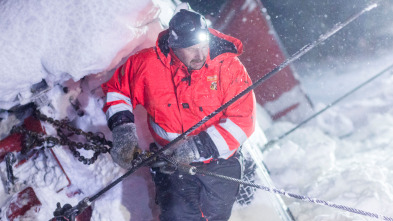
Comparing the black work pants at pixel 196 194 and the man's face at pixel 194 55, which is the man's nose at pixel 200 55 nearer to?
the man's face at pixel 194 55

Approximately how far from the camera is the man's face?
8.60 feet

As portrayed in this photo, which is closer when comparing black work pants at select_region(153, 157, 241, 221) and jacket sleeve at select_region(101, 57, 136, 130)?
black work pants at select_region(153, 157, 241, 221)

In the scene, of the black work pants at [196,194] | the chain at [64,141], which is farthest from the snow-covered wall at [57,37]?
the black work pants at [196,194]

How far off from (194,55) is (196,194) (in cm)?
143

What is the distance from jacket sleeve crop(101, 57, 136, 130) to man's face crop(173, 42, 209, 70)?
2.09 feet

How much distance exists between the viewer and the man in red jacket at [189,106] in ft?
8.71

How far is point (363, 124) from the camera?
21.2 feet

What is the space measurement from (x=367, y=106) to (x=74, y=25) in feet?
22.5

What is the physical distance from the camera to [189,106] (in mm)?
2850

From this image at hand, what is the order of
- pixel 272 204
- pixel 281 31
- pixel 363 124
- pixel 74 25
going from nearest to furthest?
pixel 74 25, pixel 272 204, pixel 363 124, pixel 281 31

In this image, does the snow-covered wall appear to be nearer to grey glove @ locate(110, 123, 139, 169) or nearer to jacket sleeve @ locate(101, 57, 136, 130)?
jacket sleeve @ locate(101, 57, 136, 130)

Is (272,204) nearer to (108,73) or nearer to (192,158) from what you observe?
(192,158)

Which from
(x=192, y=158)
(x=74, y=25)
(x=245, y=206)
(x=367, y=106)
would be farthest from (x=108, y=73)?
(x=367, y=106)

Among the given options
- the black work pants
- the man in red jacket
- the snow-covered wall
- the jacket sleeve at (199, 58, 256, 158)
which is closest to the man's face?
the man in red jacket
